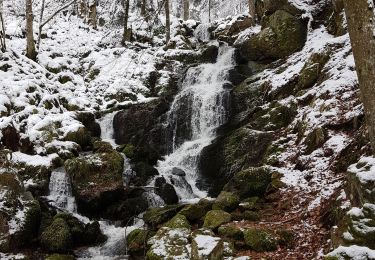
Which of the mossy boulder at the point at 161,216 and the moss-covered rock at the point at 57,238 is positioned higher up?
the mossy boulder at the point at 161,216

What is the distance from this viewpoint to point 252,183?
8961mm

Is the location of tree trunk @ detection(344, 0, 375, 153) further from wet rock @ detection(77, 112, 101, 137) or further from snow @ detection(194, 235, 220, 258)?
wet rock @ detection(77, 112, 101, 137)

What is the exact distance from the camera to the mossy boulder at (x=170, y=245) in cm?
650

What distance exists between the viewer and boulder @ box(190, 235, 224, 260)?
18.7 ft

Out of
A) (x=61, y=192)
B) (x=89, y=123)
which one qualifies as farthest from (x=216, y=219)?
(x=89, y=123)

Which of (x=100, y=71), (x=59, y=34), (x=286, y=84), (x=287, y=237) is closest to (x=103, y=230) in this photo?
(x=287, y=237)

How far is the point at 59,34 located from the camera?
21375 millimetres

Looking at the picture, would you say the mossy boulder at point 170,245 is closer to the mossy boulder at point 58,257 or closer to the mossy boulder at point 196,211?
the mossy boulder at point 196,211

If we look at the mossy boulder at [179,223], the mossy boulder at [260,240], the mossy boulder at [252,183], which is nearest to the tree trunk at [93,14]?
the mossy boulder at [252,183]

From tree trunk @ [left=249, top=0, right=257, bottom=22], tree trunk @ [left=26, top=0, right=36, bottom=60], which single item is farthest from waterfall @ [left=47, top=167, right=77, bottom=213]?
tree trunk @ [left=249, top=0, right=257, bottom=22]

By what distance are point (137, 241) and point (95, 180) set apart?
3.31 metres

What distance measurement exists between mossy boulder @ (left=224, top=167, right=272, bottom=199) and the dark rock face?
711 centimetres

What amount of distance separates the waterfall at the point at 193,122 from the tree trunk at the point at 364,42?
7.63 metres

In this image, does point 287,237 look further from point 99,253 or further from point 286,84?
point 286,84
